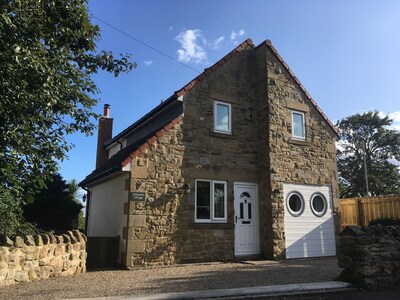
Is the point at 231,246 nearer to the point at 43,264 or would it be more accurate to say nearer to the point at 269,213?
the point at 269,213

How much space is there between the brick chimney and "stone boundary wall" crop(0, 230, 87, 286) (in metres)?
9.51

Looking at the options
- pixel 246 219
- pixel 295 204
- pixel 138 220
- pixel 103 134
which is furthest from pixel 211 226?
pixel 103 134

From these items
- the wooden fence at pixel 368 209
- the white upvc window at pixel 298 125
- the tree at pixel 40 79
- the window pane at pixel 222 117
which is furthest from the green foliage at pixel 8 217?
the wooden fence at pixel 368 209

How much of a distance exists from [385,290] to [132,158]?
7082 millimetres

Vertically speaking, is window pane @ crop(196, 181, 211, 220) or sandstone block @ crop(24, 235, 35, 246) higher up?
window pane @ crop(196, 181, 211, 220)

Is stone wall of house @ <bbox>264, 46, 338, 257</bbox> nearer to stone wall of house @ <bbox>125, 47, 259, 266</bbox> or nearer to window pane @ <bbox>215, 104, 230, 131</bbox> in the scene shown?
stone wall of house @ <bbox>125, 47, 259, 266</bbox>

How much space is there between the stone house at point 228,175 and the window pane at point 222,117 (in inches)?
1.5

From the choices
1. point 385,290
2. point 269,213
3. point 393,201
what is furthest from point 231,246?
point 393,201

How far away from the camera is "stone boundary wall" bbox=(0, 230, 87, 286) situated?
7.41 m

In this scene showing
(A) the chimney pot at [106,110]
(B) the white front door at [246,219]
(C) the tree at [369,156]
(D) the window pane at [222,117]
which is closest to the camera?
(B) the white front door at [246,219]

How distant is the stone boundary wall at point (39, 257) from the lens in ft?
24.3

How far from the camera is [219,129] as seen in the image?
12.7 meters

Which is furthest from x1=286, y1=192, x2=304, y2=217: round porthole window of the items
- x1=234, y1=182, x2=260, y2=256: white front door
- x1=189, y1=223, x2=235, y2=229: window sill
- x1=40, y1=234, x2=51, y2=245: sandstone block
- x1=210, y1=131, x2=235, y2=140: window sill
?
x1=40, y1=234, x2=51, y2=245: sandstone block

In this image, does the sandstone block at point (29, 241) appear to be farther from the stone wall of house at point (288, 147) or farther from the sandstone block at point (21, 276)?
the stone wall of house at point (288, 147)
